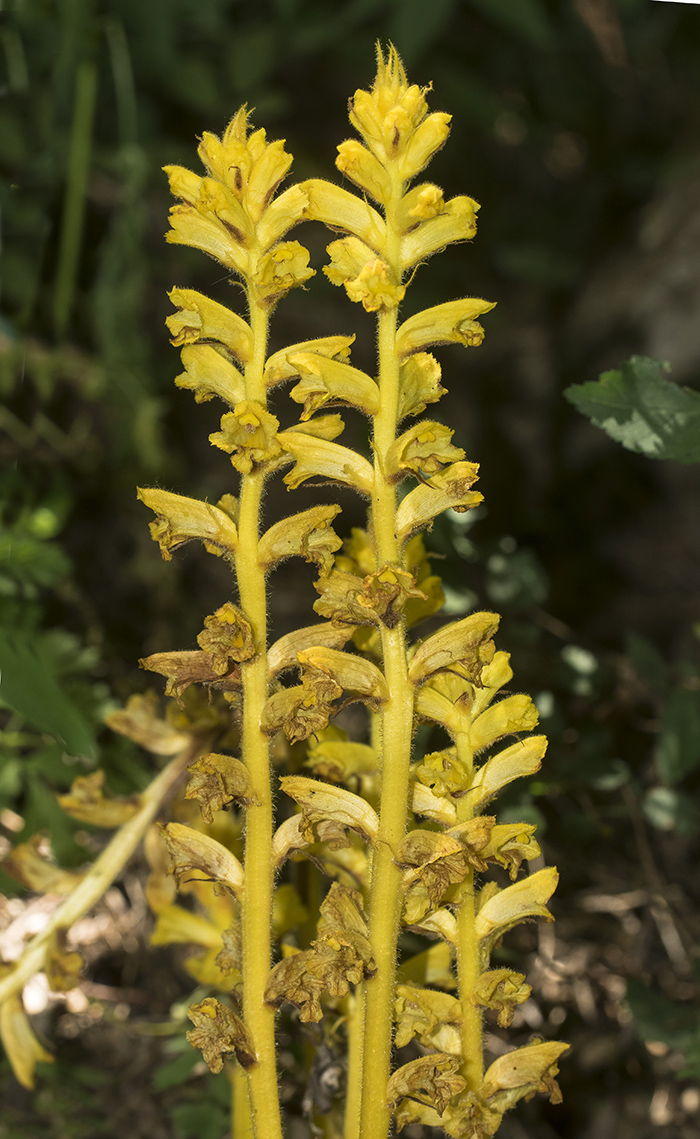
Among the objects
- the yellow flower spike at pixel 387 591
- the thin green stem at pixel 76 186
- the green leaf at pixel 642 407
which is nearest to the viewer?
the yellow flower spike at pixel 387 591

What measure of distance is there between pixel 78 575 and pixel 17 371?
48cm

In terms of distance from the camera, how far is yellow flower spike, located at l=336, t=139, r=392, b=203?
2.37ft

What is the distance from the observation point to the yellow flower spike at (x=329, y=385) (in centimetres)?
73

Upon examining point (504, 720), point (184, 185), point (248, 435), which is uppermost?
point (184, 185)

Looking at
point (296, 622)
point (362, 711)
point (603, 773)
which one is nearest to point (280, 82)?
point (296, 622)

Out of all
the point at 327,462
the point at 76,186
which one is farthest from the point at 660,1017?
the point at 76,186

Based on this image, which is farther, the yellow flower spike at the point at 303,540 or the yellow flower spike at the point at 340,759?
the yellow flower spike at the point at 340,759

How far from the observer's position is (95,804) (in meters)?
1.12

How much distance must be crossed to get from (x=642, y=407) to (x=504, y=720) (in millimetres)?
440

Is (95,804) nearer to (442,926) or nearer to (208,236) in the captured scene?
(442,926)

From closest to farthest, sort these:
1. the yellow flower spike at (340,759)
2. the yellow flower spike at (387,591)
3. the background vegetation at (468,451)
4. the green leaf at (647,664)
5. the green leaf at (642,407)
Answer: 1. the yellow flower spike at (387,591)
2. the yellow flower spike at (340,759)
3. the green leaf at (642,407)
4. the background vegetation at (468,451)
5. the green leaf at (647,664)

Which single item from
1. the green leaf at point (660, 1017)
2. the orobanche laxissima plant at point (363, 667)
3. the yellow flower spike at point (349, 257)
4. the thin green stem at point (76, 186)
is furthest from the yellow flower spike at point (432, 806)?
the thin green stem at point (76, 186)

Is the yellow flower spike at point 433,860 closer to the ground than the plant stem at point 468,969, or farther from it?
farther from it

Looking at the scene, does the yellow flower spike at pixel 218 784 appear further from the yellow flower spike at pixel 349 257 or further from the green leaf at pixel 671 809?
the green leaf at pixel 671 809
